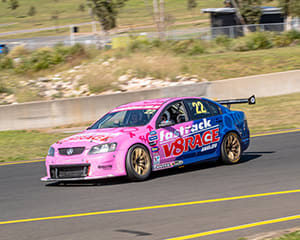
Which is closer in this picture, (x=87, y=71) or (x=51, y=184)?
(x=51, y=184)

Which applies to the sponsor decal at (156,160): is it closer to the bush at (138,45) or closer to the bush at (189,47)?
the bush at (138,45)

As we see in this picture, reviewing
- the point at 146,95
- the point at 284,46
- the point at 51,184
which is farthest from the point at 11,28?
the point at 51,184

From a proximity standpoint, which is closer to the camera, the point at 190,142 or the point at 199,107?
the point at 190,142

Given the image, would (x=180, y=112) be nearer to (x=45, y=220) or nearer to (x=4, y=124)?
(x=45, y=220)

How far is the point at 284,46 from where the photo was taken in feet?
114

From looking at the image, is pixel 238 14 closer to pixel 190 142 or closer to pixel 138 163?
pixel 190 142

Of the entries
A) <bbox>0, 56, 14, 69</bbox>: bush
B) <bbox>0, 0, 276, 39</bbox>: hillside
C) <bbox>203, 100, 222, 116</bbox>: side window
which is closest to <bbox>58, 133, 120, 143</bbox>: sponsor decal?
<bbox>203, 100, 222, 116</bbox>: side window

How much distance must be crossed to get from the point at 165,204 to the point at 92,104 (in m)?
14.0

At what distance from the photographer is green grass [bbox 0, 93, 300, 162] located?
52.5ft

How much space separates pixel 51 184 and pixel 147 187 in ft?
6.92

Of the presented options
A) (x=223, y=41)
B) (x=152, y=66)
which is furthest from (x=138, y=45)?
(x=152, y=66)

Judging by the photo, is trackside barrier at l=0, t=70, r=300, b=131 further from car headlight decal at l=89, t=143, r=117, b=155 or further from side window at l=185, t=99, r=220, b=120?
car headlight decal at l=89, t=143, r=117, b=155

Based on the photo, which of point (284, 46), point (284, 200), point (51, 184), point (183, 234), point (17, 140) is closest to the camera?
point (183, 234)

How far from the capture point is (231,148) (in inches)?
458
